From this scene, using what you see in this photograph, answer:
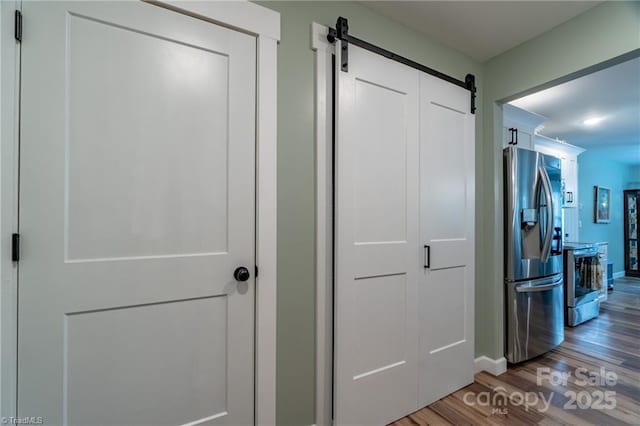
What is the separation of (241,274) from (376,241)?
0.80 meters

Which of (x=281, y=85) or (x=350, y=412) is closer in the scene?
(x=281, y=85)

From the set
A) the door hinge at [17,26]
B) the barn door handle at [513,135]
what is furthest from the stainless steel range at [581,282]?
the door hinge at [17,26]

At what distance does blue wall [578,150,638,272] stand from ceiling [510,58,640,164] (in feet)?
2.08

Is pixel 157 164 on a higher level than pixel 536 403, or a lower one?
higher

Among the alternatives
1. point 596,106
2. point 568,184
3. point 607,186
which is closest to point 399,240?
point 596,106

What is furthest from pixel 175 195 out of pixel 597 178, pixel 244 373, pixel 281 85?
pixel 597 178

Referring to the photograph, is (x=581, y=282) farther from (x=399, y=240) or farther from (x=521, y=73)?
(x=399, y=240)

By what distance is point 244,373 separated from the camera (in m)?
1.32

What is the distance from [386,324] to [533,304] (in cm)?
165

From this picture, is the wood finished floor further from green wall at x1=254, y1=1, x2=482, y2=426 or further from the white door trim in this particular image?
green wall at x1=254, y1=1, x2=482, y2=426

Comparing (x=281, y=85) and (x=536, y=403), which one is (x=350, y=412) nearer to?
(x=536, y=403)

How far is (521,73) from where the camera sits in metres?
2.06

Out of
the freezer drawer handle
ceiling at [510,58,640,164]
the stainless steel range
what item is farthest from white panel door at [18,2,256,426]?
the stainless steel range

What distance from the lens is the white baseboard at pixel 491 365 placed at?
2.22 m
